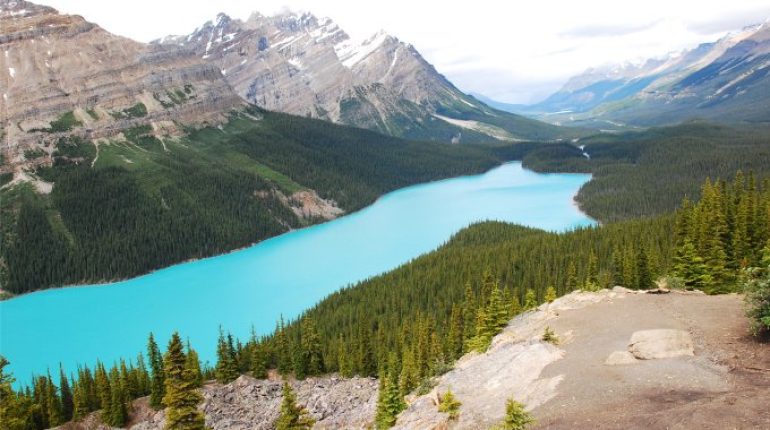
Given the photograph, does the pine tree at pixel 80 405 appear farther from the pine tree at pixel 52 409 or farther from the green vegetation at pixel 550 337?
the green vegetation at pixel 550 337

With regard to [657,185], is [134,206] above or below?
above

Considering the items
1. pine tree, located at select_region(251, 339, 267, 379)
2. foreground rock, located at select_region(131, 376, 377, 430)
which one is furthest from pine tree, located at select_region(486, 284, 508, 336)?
pine tree, located at select_region(251, 339, 267, 379)

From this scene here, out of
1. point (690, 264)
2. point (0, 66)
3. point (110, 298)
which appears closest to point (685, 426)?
point (690, 264)

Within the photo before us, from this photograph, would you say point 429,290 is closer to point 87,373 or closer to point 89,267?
point 87,373

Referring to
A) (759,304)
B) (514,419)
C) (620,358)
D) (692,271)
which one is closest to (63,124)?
(692,271)

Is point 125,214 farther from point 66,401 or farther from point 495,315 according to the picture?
point 495,315

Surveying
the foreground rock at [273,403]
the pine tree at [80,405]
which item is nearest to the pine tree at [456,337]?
the foreground rock at [273,403]

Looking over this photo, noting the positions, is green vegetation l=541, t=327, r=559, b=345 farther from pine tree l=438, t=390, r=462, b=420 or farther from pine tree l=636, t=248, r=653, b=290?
pine tree l=636, t=248, r=653, b=290
